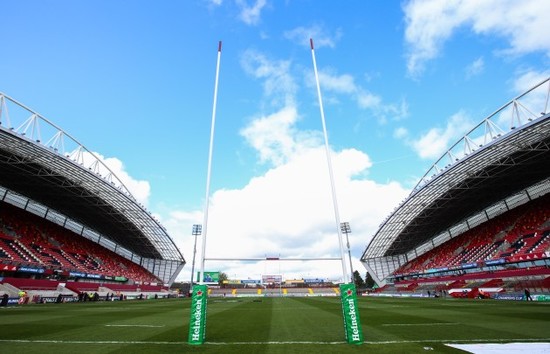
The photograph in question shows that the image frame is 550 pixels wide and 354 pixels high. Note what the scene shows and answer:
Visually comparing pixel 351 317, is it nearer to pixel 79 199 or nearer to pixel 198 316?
pixel 198 316

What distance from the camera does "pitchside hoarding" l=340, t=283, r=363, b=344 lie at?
873cm

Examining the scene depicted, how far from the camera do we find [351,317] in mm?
8812

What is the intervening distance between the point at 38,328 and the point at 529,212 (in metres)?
59.9

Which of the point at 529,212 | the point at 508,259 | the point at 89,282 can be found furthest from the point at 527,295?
the point at 89,282

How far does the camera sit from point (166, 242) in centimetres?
6838

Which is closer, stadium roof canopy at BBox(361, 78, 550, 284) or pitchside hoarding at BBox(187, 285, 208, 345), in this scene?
pitchside hoarding at BBox(187, 285, 208, 345)

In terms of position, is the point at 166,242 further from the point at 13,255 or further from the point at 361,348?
the point at 361,348

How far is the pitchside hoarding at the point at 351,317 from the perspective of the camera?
28.7 ft

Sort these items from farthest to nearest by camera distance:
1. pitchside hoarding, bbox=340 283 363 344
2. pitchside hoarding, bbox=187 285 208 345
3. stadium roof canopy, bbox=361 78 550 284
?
1. stadium roof canopy, bbox=361 78 550 284
2. pitchside hoarding, bbox=187 285 208 345
3. pitchside hoarding, bbox=340 283 363 344

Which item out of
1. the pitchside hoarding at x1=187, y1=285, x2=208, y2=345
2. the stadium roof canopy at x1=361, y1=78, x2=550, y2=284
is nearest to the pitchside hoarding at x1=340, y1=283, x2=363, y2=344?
the pitchside hoarding at x1=187, y1=285, x2=208, y2=345

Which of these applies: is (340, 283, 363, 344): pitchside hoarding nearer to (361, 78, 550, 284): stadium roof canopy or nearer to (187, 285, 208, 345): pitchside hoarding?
(187, 285, 208, 345): pitchside hoarding

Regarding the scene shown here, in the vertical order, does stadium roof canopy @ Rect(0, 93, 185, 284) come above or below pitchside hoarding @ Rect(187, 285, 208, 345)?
above

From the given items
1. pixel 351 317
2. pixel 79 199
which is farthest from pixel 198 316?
pixel 79 199

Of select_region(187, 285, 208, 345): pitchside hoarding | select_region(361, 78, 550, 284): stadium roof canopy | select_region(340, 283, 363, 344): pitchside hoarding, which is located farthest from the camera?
select_region(361, 78, 550, 284): stadium roof canopy
